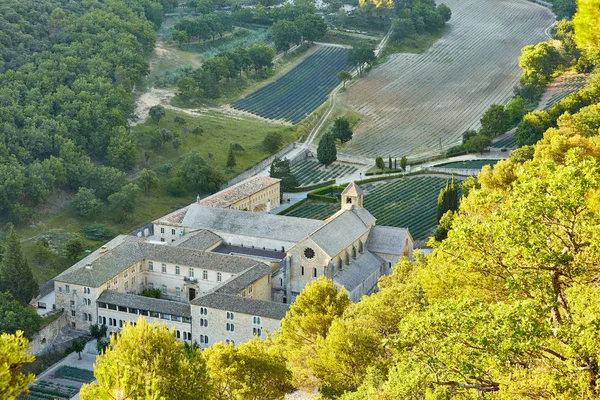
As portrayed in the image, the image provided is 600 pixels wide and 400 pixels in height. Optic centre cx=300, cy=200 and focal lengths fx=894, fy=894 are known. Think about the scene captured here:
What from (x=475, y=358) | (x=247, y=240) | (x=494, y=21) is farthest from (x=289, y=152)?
(x=475, y=358)

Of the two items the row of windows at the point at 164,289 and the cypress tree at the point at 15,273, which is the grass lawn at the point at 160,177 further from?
the row of windows at the point at 164,289

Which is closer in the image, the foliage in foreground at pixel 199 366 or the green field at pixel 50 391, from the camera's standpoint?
the foliage in foreground at pixel 199 366

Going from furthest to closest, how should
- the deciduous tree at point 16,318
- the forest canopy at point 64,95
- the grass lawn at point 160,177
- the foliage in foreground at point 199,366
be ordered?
the forest canopy at point 64,95 → the grass lawn at point 160,177 → the deciduous tree at point 16,318 → the foliage in foreground at point 199,366

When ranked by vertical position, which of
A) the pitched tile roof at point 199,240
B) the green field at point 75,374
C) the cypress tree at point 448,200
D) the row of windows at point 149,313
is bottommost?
the green field at point 75,374

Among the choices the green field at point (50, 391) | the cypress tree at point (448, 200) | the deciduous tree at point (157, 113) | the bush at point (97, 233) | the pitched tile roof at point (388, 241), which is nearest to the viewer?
the green field at point (50, 391)

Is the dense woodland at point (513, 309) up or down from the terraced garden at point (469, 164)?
up

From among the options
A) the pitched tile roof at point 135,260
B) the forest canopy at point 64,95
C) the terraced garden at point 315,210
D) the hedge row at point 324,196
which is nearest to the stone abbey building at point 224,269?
the pitched tile roof at point 135,260

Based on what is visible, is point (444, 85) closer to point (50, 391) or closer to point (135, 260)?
point (135, 260)
